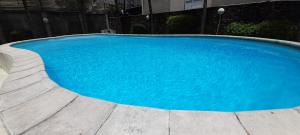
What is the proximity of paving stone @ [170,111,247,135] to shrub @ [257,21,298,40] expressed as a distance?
948cm

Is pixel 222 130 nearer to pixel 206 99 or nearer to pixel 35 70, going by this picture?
pixel 206 99

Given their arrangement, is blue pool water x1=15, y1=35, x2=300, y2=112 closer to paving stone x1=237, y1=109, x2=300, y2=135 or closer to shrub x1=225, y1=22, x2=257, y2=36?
paving stone x1=237, y1=109, x2=300, y2=135

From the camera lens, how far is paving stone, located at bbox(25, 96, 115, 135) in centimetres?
184

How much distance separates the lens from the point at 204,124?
73.9 inches

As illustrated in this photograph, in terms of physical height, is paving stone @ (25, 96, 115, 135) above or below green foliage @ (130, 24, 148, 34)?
below

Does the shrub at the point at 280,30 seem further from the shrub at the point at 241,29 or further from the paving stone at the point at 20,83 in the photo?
the paving stone at the point at 20,83

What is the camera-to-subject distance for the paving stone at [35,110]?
1962mm

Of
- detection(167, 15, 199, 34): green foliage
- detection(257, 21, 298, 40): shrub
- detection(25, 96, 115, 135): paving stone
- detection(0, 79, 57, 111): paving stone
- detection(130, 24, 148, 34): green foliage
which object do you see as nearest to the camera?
detection(25, 96, 115, 135): paving stone

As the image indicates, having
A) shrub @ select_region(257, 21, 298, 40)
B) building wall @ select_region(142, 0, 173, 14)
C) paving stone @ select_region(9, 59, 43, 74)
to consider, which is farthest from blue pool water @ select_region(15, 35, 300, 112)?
building wall @ select_region(142, 0, 173, 14)

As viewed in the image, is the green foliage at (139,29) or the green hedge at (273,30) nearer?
the green hedge at (273,30)

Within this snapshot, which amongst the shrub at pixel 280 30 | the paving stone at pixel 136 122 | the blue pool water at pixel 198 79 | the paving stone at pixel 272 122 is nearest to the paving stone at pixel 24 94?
the blue pool water at pixel 198 79

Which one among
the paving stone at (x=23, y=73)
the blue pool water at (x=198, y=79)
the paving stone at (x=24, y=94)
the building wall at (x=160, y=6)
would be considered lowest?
the blue pool water at (x=198, y=79)

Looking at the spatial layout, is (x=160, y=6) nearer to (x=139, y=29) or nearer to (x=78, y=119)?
(x=139, y=29)

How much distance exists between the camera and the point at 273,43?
734cm
